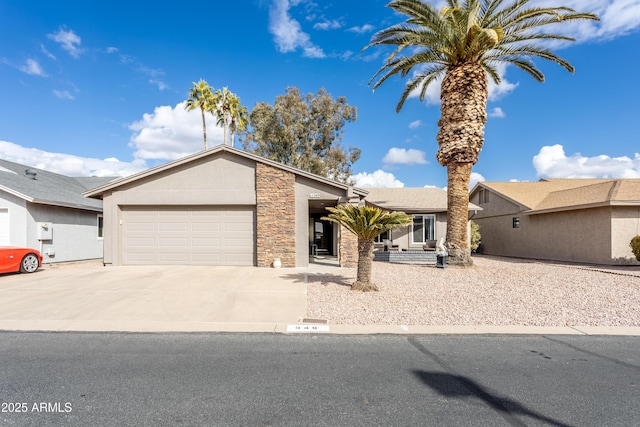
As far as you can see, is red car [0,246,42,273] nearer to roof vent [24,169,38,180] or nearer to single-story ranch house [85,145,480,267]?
single-story ranch house [85,145,480,267]

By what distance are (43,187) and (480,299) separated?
18.6 m

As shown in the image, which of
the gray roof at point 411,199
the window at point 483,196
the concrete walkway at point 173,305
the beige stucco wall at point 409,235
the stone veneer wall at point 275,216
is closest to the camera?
the concrete walkway at point 173,305

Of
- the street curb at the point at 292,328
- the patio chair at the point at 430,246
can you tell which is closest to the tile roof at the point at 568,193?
the patio chair at the point at 430,246

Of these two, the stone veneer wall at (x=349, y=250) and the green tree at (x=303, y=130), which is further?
the green tree at (x=303, y=130)

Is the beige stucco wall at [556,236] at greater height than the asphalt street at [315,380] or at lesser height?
greater

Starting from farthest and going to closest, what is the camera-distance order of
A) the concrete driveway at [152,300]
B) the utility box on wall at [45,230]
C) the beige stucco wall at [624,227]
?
the beige stucco wall at [624,227] → the utility box on wall at [45,230] → the concrete driveway at [152,300]

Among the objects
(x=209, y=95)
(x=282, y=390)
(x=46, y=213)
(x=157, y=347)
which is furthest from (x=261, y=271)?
(x=209, y=95)

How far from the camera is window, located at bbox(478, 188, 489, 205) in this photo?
23000 mm

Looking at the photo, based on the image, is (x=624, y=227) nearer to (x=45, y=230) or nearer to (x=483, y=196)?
(x=483, y=196)

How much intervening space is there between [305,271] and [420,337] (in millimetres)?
7020

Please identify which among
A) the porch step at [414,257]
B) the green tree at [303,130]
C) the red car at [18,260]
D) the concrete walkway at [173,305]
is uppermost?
the green tree at [303,130]

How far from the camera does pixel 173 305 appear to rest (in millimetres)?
7137

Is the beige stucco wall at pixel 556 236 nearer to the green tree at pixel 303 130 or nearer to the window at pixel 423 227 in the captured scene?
the window at pixel 423 227

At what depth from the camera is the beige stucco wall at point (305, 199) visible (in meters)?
13.0
